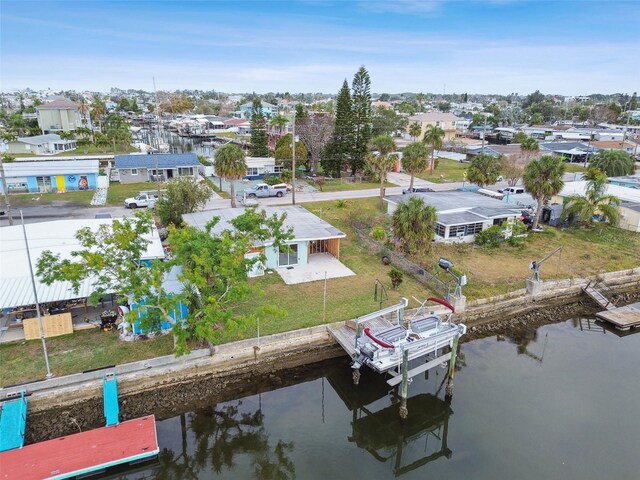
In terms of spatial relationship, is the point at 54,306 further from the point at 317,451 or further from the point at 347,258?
the point at 347,258

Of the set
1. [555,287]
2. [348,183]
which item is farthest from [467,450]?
[348,183]

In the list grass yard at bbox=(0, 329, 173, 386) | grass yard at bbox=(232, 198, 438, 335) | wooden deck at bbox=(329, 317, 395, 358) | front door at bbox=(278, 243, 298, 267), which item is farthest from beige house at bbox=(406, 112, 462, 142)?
grass yard at bbox=(0, 329, 173, 386)

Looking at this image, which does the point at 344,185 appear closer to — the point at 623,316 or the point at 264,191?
the point at 264,191

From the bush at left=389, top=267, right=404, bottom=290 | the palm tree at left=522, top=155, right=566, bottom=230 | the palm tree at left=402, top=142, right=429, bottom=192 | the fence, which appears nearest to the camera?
the fence

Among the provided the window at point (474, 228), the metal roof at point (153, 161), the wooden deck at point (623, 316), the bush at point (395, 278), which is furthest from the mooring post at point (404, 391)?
the metal roof at point (153, 161)

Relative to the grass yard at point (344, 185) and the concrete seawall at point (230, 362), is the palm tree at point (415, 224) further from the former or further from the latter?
the grass yard at point (344, 185)

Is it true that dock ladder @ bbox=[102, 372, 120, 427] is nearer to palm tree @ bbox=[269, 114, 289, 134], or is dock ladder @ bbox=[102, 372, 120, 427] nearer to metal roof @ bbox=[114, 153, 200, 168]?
metal roof @ bbox=[114, 153, 200, 168]
